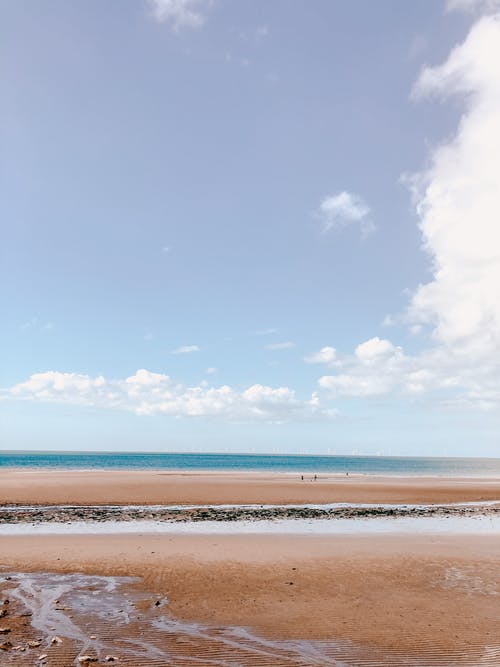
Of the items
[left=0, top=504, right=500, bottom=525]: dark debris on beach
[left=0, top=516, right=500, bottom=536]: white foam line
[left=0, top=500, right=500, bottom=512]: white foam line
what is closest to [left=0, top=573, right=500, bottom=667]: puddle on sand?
[left=0, top=516, right=500, bottom=536]: white foam line

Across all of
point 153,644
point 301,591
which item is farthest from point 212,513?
point 153,644

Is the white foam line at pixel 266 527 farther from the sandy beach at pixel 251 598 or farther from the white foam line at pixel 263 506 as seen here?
the white foam line at pixel 263 506

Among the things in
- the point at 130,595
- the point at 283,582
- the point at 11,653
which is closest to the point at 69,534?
the point at 130,595

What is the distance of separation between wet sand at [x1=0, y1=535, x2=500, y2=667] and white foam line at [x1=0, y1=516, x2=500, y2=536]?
1974 millimetres

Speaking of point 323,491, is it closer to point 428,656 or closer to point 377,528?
point 377,528

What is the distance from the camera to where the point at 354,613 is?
45.0 feet

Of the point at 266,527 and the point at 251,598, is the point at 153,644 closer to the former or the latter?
the point at 251,598

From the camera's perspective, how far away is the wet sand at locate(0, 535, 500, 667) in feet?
36.7

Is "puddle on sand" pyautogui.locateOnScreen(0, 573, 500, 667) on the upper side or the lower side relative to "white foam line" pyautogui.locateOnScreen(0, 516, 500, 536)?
upper

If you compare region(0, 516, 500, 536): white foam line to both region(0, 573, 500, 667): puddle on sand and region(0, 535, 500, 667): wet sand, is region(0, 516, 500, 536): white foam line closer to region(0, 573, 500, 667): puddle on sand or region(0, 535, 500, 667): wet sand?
region(0, 535, 500, 667): wet sand

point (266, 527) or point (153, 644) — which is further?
point (266, 527)

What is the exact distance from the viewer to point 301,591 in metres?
15.8

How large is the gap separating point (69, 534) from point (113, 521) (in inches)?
218

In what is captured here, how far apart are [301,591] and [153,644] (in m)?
6.24
